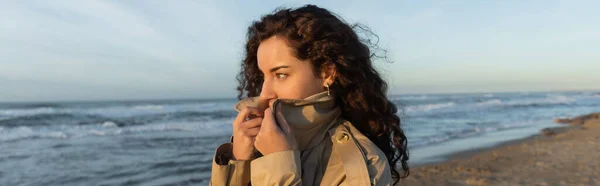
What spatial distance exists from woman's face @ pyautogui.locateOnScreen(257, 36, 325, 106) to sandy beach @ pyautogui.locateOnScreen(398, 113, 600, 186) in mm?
4665

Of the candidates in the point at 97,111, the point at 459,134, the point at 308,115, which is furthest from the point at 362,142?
the point at 97,111

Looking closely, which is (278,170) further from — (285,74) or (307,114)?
(285,74)

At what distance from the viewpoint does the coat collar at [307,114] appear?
1.68 meters

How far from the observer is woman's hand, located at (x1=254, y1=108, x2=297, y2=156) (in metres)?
1.55

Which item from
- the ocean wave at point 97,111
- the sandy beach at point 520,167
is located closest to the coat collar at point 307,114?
the sandy beach at point 520,167

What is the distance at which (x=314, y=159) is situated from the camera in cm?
174

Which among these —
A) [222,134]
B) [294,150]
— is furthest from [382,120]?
[222,134]

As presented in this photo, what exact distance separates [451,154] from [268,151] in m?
8.30

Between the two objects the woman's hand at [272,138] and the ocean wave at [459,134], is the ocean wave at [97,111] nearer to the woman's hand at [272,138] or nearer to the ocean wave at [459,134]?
the ocean wave at [459,134]

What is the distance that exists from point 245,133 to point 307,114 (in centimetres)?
28

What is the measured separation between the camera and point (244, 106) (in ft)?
5.77

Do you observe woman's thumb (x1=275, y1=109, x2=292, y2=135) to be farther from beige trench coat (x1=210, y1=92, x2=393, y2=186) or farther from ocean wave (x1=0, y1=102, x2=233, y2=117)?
ocean wave (x1=0, y1=102, x2=233, y2=117)

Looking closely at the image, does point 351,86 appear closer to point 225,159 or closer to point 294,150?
point 294,150

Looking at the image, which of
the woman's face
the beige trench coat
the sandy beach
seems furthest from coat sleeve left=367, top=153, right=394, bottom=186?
the sandy beach
